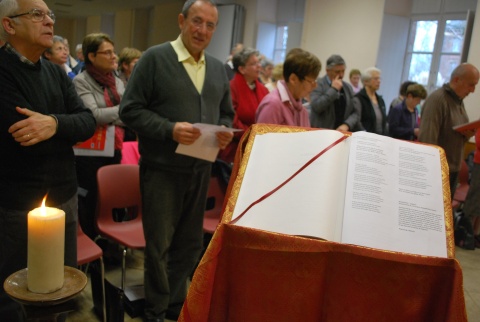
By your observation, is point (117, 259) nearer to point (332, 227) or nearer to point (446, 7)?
point (332, 227)

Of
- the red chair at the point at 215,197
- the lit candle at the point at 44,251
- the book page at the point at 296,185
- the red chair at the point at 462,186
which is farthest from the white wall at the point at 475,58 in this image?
the lit candle at the point at 44,251

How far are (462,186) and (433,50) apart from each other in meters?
3.05

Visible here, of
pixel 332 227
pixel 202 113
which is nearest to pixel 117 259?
pixel 202 113

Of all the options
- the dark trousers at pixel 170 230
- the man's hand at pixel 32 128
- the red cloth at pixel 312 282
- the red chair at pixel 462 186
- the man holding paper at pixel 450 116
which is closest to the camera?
the red cloth at pixel 312 282

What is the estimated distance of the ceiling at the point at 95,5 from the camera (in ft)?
43.2

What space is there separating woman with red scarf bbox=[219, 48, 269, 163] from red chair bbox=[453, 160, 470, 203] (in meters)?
2.34

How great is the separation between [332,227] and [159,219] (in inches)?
50.2

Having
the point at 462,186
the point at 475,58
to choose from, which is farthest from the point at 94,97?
the point at 475,58

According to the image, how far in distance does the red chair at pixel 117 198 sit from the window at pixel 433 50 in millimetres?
5663

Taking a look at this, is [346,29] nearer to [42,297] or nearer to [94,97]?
[94,97]

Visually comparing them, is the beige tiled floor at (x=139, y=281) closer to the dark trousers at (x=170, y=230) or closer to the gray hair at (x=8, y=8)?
the dark trousers at (x=170, y=230)

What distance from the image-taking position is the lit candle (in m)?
0.79

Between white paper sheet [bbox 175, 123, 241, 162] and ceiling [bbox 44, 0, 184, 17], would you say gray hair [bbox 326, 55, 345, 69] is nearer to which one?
white paper sheet [bbox 175, 123, 241, 162]

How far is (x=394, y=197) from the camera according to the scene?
96cm
